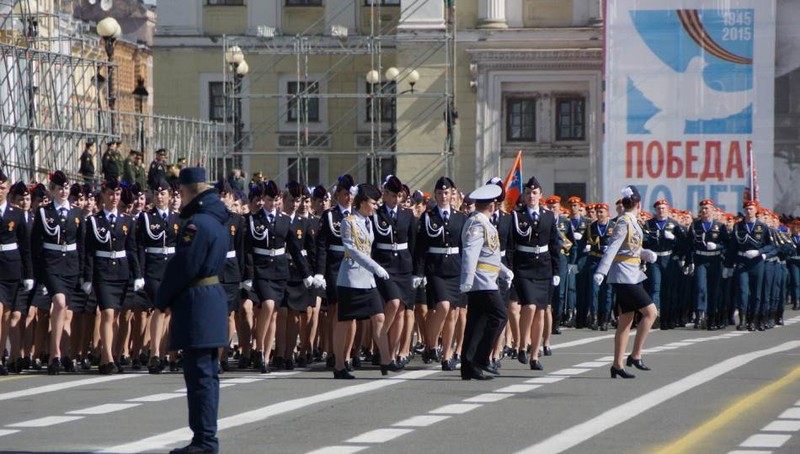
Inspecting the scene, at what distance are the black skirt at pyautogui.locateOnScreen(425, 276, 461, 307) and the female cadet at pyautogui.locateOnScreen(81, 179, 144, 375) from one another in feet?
10.3

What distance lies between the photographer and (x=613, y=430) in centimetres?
1472

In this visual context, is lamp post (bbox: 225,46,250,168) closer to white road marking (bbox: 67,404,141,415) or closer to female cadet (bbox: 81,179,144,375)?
female cadet (bbox: 81,179,144,375)

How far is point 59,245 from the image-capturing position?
21.1 meters

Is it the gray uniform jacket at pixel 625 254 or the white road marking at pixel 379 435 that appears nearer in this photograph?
the white road marking at pixel 379 435

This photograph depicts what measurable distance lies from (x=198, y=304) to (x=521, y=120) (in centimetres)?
5165

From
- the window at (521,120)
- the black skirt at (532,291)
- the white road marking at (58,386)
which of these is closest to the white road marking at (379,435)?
the white road marking at (58,386)

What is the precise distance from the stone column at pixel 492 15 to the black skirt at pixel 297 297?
42.0 metres

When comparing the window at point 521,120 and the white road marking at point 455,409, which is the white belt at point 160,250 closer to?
the white road marking at point 455,409

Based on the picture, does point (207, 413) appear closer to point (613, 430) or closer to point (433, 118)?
point (613, 430)

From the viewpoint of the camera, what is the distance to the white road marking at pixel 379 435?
46.1 ft

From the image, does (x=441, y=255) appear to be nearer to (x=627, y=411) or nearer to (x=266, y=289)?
(x=266, y=289)

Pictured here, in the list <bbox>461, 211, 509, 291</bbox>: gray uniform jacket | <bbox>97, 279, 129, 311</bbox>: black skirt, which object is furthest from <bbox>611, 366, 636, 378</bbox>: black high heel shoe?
<bbox>97, 279, 129, 311</bbox>: black skirt

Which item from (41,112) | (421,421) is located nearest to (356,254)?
(421,421)

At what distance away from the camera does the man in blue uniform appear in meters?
13.1
